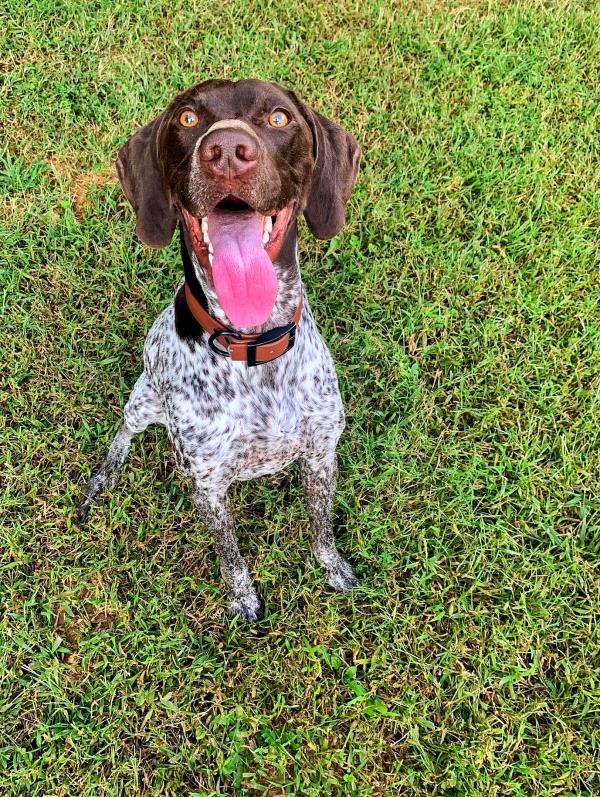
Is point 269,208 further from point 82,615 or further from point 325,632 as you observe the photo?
point 82,615

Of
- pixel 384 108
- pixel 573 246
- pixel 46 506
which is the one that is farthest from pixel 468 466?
pixel 384 108

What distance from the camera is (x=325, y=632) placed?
3543 mm

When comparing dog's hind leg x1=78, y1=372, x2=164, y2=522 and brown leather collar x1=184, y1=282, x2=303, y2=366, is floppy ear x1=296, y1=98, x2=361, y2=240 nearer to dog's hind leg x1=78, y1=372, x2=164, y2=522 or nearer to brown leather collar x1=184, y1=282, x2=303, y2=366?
brown leather collar x1=184, y1=282, x2=303, y2=366

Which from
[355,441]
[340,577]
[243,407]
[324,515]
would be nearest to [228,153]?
[243,407]

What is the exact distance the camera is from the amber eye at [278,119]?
260cm

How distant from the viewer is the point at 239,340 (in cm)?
278

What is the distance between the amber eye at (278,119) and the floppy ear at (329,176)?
0.20m

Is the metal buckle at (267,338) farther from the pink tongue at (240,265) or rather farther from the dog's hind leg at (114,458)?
the dog's hind leg at (114,458)

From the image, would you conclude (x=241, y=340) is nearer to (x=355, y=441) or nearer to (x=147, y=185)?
(x=147, y=185)

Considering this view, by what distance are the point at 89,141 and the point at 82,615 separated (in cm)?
329

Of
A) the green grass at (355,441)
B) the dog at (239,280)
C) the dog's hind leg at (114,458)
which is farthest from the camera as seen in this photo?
the dog's hind leg at (114,458)

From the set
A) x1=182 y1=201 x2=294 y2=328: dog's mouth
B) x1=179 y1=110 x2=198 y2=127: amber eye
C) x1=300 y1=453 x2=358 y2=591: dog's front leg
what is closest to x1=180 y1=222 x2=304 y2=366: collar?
x1=182 y1=201 x2=294 y2=328: dog's mouth

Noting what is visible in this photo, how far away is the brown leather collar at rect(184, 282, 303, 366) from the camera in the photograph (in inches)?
109

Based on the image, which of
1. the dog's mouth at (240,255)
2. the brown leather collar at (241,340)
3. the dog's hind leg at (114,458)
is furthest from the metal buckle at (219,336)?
the dog's hind leg at (114,458)
